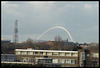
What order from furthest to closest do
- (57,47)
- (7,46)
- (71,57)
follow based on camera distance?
(57,47) → (7,46) → (71,57)

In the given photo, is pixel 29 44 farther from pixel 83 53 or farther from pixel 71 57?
pixel 83 53

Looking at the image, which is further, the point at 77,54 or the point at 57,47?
the point at 57,47

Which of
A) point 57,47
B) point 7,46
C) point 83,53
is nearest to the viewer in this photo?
point 83,53

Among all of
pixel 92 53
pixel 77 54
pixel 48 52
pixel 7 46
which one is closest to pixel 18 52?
pixel 7 46

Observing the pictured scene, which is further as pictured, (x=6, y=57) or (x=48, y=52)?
(x=48, y=52)

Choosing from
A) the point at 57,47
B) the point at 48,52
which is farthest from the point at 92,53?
the point at 57,47

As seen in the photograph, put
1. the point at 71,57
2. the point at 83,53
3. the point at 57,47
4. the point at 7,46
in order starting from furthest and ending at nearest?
the point at 57,47 < the point at 7,46 < the point at 71,57 < the point at 83,53

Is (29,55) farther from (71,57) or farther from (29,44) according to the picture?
(29,44)

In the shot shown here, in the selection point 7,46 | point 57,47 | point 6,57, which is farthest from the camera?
point 57,47
